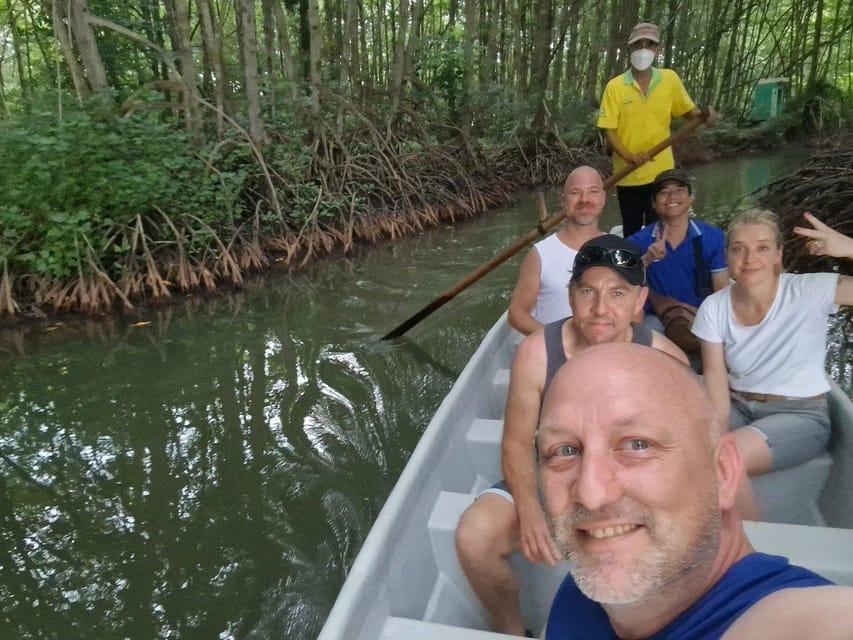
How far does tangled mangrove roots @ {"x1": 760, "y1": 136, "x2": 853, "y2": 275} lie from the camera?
4987mm

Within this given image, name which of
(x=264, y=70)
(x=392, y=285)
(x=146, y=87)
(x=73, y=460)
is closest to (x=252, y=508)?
(x=73, y=460)

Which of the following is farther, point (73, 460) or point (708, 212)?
point (708, 212)

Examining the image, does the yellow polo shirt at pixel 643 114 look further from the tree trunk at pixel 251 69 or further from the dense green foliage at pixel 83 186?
the tree trunk at pixel 251 69

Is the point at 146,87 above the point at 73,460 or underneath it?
above

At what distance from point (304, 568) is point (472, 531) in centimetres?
114

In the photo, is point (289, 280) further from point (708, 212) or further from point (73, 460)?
point (708, 212)

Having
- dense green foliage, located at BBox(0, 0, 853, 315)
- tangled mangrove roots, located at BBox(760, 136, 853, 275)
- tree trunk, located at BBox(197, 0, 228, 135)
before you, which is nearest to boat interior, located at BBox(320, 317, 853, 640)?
tangled mangrove roots, located at BBox(760, 136, 853, 275)

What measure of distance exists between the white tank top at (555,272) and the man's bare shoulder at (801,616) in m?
1.89

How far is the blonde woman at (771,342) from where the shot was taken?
1.97 m

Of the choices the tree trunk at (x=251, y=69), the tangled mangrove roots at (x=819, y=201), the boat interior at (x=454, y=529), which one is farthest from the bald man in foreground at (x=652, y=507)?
the tree trunk at (x=251, y=69)

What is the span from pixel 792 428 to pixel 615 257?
2.66 ft

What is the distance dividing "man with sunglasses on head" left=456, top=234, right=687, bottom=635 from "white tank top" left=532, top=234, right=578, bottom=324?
2.39 feet

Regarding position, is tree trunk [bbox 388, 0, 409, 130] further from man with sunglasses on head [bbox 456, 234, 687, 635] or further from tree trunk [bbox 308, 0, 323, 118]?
man with sunglasses on head [bbox 456, 234, 687, 635]

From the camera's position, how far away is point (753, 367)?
6.96 ft
